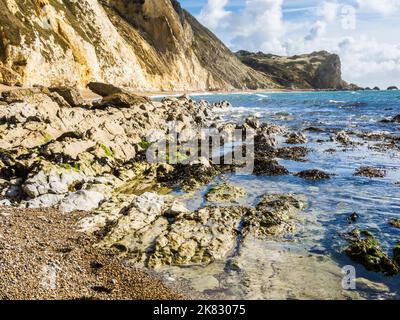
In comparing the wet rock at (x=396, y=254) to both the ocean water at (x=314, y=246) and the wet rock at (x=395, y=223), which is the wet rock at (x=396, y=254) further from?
the wet rock at (x=395, y=223)

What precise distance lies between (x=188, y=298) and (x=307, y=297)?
9.42ft

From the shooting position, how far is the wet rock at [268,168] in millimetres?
20283

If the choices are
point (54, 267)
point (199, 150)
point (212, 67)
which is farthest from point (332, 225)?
point (212, 67)

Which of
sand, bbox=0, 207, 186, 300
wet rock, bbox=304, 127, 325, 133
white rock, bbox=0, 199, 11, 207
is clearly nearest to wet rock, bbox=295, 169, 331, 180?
sand, bbox=0, 207, 186, 300

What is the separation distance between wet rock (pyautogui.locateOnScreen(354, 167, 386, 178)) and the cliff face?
55271 mm

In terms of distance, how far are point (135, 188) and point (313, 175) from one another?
30.1 ft

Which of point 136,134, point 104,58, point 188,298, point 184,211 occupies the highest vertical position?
point 104,58

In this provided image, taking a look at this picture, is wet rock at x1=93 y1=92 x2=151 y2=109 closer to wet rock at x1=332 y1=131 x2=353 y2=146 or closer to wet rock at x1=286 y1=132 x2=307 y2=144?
wet rock at x1=286 y1=132 x2=307 y2=144

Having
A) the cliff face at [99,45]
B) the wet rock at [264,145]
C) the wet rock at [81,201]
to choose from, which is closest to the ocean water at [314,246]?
the wet rock at [81,201]

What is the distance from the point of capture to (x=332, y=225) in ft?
43.0

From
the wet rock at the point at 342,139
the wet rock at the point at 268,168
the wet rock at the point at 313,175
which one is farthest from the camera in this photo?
the wet rock at the point at 342,139

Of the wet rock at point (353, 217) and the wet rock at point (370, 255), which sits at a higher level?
the wet rock at point (353, 217)

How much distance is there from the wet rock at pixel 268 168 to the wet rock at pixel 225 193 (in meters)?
3.38
